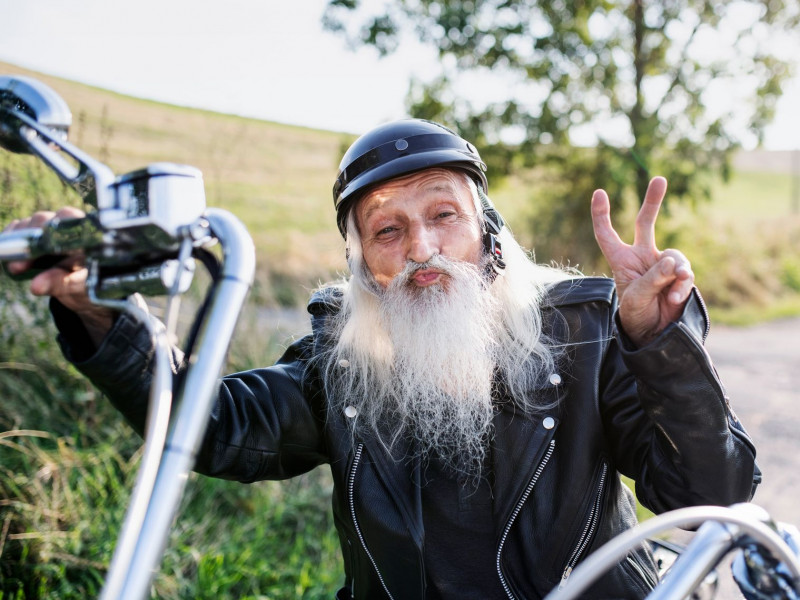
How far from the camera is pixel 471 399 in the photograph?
2516mm

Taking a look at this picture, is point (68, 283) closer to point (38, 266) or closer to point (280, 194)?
point (38, 266)

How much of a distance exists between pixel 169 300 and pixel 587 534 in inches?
63.6

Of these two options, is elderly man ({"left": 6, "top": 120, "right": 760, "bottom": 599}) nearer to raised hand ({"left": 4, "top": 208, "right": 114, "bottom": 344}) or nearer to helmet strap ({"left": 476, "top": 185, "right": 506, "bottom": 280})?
helmet strap ({"left": 476, "top": 185, "right": 506, "bottom": 280})

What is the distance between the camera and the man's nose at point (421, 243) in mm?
2631

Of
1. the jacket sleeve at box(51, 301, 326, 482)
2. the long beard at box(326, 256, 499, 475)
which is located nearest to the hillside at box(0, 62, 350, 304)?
the long beard at box(326, 256, 499, 475)

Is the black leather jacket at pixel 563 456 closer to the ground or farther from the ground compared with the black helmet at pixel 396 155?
closer to the ground

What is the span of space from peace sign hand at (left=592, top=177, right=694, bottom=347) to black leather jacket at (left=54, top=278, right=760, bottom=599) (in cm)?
6

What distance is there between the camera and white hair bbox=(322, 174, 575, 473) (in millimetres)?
2492

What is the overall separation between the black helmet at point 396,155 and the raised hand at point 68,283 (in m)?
1.27

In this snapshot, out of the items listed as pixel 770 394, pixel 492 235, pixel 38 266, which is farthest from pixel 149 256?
pixel 770 394

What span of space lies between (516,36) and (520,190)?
4.10 metres

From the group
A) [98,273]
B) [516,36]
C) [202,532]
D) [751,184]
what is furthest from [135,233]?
[751,184]

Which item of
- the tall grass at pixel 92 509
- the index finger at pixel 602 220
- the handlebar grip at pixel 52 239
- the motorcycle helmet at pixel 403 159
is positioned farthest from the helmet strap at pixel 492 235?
the handlebar grip at pixel 52 239

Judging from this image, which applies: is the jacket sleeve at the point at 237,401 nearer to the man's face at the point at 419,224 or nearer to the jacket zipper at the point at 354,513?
the jacket zipper at the point at 354,513
